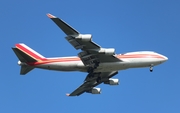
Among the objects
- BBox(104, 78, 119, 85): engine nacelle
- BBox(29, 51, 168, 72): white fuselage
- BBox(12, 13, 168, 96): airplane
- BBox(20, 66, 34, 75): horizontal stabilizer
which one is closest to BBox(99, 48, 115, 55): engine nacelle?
BBox(12, 13, 168, 96): airplane

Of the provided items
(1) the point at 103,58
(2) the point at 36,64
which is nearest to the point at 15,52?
(2) the point at 36,64

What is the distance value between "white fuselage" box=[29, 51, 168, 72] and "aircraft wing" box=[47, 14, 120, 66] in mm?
1596

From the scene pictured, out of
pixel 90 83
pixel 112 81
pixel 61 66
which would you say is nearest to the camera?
pixel 61 66

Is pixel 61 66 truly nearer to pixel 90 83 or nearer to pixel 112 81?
pixel 90 83

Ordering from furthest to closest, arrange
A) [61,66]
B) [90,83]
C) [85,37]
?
[90,83]
[61,66]
[85,37]

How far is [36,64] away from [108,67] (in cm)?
1492

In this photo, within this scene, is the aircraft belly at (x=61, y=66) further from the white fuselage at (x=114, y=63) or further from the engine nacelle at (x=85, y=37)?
the engine nacelle at (x=85, y=37)

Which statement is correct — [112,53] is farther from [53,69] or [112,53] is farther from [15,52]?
[15,52]

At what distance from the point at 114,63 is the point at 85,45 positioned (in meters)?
7.90

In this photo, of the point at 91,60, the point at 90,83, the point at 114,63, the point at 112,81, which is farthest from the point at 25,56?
the point at 112,81

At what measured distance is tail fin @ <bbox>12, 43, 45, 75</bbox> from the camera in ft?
260

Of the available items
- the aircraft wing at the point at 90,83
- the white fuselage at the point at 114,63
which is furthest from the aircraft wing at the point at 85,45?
the aircraft wing at the point at 90,83

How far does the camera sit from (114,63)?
78.8 metres

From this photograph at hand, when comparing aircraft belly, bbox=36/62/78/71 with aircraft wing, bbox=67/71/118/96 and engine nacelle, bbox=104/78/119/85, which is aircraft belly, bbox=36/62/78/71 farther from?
engine nacelle, bbox=104/78/119/85
